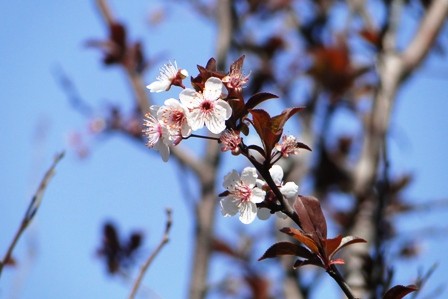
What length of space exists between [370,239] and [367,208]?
42 centimetres

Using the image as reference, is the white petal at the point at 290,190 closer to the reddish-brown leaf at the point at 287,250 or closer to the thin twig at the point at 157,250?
the reddish-brown leaf at the point at 287,250

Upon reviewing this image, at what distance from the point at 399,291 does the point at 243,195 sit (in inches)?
7.7

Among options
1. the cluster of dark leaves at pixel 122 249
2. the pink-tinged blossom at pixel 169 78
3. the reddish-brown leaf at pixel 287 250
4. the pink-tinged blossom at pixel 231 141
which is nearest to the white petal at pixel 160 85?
the pink-tinged blossom at pixel 169 78

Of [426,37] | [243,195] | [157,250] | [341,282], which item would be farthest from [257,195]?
[426,37]

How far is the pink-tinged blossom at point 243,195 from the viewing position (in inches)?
25.9

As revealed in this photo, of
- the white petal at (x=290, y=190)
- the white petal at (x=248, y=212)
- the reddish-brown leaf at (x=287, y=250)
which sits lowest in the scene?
the reddish-brown leaf at (x=287, y=250)

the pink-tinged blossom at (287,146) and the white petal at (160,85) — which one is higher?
the white petal at (160,85)

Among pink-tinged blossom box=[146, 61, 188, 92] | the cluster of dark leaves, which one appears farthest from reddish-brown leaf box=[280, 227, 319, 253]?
the cluster of dark leaves

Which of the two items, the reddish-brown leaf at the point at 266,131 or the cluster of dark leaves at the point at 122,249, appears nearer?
the reddish-brown leaf at the point at 266,131

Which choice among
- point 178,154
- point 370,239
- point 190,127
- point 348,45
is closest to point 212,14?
point 348,45

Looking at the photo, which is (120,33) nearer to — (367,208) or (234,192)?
(367,208)

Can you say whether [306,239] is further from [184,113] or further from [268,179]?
[184,113]

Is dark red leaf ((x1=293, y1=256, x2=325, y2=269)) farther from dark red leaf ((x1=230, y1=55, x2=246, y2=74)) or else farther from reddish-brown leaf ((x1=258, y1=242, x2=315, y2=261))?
dark red leaf ((x1=230, y1=55, x2=246, y2=74))

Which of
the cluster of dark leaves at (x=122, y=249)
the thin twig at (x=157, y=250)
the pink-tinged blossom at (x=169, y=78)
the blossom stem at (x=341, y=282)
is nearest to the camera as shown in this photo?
the blossom stem at (x=341, y=282)
